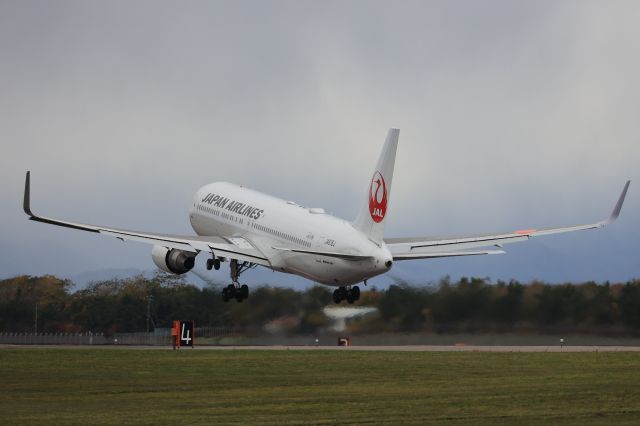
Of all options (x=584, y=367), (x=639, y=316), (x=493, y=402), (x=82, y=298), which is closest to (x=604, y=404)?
(x=493, y=402)

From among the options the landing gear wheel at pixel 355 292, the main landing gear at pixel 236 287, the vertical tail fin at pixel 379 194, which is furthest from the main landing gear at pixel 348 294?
the vertical tail fin at pixel 379 194

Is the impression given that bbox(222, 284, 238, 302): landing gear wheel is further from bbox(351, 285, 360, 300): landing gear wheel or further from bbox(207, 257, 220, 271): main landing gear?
bbox(351, 285, 360, 300): landing gear wheel

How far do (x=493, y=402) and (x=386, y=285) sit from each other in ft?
111

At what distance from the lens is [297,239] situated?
242ft

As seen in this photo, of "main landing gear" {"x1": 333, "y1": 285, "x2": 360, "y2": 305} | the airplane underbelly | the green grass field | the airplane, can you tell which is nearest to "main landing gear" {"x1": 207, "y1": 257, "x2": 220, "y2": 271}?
the airplane

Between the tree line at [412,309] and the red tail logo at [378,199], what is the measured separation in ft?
24.4

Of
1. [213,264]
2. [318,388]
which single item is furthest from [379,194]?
[318,388]

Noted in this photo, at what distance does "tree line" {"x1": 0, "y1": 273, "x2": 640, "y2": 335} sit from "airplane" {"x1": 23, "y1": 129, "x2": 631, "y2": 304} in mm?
1462

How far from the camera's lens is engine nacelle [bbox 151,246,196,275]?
78.7 m

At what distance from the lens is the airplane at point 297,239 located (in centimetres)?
6800

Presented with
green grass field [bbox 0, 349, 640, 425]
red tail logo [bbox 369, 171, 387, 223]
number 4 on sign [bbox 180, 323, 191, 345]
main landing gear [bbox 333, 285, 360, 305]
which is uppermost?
red tail logo [bbox 369, 171, 387, 223]

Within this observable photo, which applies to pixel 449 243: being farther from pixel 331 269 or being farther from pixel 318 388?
pixel 318 388

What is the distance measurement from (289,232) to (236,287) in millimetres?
5488

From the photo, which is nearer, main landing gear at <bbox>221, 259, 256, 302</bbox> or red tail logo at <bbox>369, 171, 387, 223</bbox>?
red tail logo at <bbox>369, 171, 387, 223</bbox>
